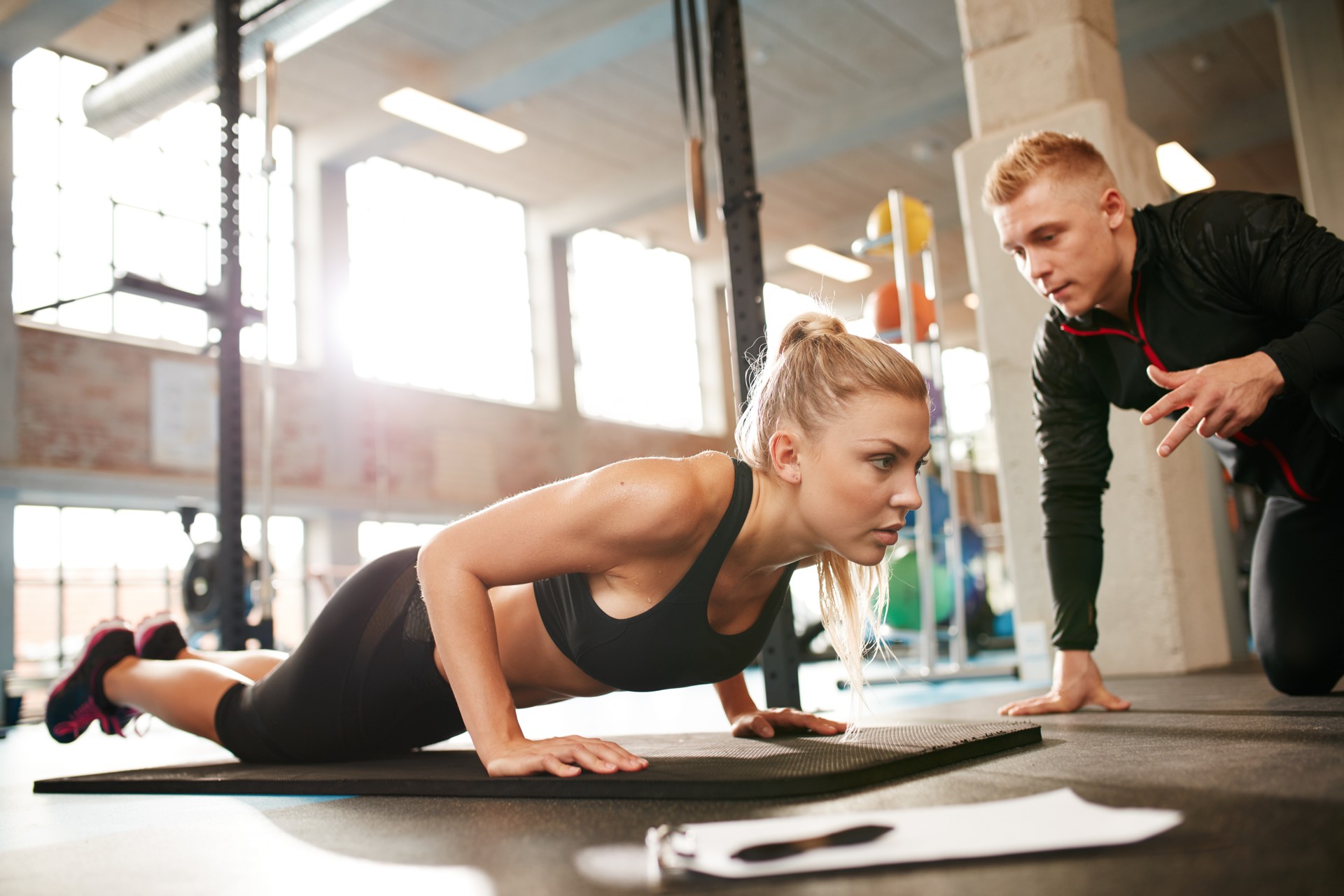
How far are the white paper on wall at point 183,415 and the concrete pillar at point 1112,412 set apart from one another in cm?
610

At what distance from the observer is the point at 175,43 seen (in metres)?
6.45

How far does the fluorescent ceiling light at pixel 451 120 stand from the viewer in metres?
7.90

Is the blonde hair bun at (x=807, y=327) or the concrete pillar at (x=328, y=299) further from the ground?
the concrete pillar at (x=328, y=299)

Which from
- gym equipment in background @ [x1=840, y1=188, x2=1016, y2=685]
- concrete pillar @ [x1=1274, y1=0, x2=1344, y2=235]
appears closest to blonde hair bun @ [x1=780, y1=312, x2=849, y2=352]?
gym equipment in background @ [x1=840, y1=188, x2=1016, y2=685]

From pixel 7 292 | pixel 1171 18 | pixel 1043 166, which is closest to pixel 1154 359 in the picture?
pixel 1043 166

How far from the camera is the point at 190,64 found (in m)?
6.30

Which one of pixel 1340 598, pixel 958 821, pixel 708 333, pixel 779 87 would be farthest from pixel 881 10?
pixel 958 821

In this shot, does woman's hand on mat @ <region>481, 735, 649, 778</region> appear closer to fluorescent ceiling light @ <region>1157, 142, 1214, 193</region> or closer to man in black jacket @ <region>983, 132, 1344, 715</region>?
man in black jacket @ <region>983, 132, 1344, 715</region>

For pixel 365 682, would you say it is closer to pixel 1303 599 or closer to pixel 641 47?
pixel 1303 599

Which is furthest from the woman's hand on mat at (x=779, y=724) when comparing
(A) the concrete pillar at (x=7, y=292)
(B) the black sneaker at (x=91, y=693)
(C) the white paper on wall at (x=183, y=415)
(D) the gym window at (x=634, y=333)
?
(D) the gym window at (x=634, y=333)

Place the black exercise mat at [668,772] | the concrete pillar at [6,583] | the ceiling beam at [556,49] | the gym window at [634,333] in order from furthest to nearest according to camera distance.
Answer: the gym window at [634,333] < the ceiling beam at [556,49] < the concrete pillar at [6,583] < the black exercise mat at [668,772]

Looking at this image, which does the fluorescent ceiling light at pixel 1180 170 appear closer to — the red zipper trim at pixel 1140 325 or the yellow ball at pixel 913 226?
the yellow ball at pixel 913 226

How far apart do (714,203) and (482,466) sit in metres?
3.49

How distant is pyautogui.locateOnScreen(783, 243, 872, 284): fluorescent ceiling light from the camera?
38.1 feet
